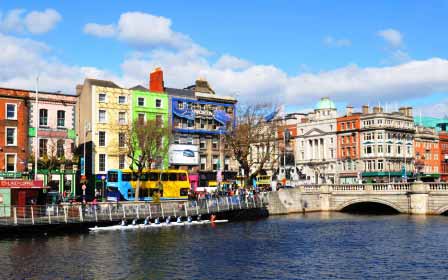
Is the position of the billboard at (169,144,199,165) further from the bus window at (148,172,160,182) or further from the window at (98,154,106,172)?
the bus window at (148,172,160,182)

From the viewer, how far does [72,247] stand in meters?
44.2

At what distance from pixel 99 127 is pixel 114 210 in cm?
2717

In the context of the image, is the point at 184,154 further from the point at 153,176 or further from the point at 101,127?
the point at 153,176

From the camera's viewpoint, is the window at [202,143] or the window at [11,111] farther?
the window at [202,143]

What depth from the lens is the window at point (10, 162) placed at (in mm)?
73250

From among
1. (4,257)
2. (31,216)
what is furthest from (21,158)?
(4,257)

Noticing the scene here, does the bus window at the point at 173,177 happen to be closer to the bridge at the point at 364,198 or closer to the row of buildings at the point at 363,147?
the bridge at the point at 364,198

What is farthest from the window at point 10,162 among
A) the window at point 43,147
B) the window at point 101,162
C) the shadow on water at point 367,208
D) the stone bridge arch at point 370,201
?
the shadow on water at point 367,208

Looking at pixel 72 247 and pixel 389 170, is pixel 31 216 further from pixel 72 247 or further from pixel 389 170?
pixel 389 170

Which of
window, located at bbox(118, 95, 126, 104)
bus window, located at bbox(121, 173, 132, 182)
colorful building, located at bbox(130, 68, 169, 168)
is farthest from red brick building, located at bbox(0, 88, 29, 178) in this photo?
colorful building, located at bbox(130, 68, 169, 168)

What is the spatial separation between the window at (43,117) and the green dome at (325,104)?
80.1m

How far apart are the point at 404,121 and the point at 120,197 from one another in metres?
83.6

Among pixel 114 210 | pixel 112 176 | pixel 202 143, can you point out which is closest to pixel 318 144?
pixel 202 143

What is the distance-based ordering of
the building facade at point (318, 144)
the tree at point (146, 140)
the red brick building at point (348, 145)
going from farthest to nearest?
the building facade at point (318, 144) → the red brick building at point (348, 145) → the tree at point (146, 140)
